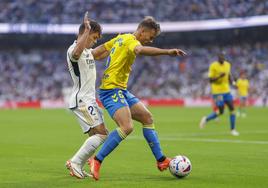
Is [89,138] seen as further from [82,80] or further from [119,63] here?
[119,63]

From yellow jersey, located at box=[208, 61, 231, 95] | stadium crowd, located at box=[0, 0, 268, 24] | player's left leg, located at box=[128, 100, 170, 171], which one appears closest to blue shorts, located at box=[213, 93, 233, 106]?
yellow jersey, located at box=[208, 61, 231, 95]

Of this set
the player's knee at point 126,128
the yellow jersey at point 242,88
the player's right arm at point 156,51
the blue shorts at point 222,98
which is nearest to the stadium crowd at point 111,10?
the yellow jersey at point 242,88

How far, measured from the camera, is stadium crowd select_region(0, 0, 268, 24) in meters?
55.4

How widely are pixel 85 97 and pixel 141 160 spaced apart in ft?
10.5

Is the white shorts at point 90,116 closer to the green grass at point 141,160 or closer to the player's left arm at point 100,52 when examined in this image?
the green grass at point 141,160

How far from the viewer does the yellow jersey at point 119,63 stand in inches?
407

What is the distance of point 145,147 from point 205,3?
4103 cm

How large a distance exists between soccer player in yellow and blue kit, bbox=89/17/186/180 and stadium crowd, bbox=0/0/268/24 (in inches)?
1751

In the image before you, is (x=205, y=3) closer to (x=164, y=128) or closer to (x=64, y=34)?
(x=64, y=34)

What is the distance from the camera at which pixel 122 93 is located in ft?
34.7

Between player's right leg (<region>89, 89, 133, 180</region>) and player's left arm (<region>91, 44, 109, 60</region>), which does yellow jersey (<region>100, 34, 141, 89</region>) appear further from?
player's left arm (<region>91, 44, 109, 60</region>)

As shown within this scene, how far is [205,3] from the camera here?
5594cm

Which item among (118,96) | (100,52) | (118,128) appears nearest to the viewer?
(118,128)

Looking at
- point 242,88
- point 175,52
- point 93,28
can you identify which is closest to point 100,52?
point 93,28
